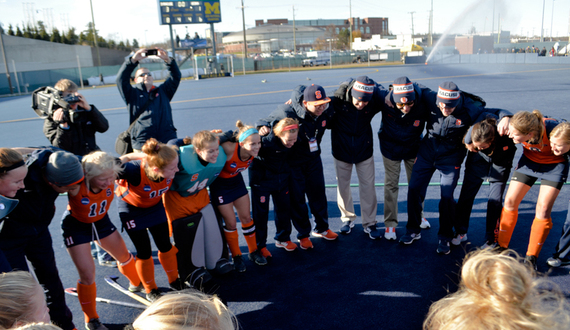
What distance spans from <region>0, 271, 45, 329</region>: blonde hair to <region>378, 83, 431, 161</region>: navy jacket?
3.59 meters

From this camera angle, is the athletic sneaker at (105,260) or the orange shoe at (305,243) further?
the orange shoe at (305,243)

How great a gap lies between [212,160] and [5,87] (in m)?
30.7

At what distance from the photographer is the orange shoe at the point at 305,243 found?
169 inches

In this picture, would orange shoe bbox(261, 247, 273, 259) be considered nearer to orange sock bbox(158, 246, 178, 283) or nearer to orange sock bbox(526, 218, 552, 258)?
orange sock bbox(158, 246, 178, 283)

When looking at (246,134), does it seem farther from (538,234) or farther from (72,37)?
(72,37)

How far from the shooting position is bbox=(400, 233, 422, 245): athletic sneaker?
425 cm

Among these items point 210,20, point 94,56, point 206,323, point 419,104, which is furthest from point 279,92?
point 94,56

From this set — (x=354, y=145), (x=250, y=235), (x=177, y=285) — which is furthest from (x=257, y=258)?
(x=354, y=145)

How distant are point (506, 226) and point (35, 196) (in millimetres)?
4087

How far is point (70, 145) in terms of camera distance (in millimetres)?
4062

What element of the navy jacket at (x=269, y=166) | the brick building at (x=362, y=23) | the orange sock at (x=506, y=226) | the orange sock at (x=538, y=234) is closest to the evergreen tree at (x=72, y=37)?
the navy jacket at (x=269, y=166)

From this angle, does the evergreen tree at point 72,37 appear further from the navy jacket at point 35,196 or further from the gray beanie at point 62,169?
the gray beanie at point 62,169

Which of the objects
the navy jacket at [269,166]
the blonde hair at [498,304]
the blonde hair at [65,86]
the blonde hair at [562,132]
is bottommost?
the navy jacket at [269,166]

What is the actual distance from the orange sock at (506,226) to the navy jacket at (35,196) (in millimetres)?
3971
